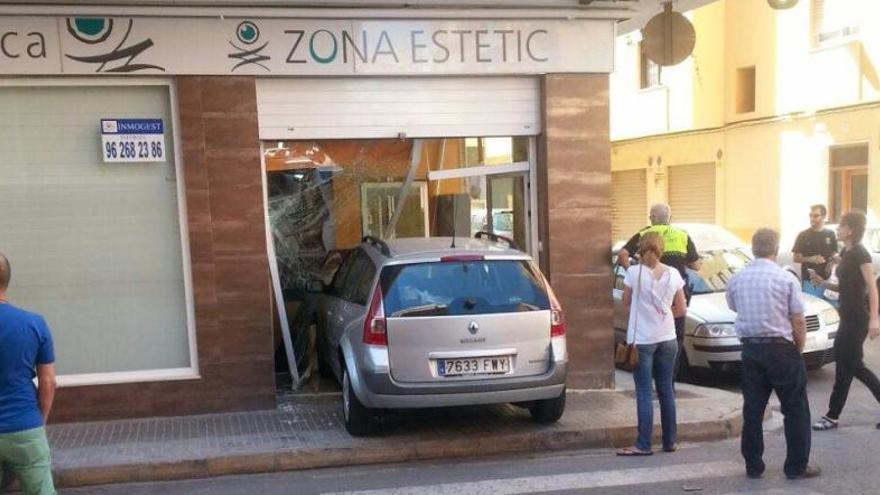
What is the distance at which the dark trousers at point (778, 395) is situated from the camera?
5180 mm

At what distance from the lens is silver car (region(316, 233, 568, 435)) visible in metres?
5.91

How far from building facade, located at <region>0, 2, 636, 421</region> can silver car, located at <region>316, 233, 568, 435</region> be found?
1497 millimetres

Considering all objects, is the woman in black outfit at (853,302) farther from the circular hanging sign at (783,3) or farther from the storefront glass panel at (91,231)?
the storefront glass panel at (91,231)

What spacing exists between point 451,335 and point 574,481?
4.57ft

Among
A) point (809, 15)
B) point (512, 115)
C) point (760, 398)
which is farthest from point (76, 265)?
point (809, 15)

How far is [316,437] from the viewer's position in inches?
251

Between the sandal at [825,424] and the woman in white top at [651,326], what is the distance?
1529 mm

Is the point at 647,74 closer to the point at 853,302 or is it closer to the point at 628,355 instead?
the point at 853,302

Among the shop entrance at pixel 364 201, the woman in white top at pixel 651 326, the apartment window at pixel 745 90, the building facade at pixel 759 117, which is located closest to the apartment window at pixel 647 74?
the building facade at pixel 759 117

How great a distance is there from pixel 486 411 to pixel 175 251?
10.7 ft

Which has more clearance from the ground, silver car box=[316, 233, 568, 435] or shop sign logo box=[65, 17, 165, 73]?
shop sign logo box=[65, 17, 165, 73]

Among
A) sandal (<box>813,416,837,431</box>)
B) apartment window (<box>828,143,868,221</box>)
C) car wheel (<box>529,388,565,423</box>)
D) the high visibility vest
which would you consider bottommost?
sandal (<box>813,416,837,431</box>)

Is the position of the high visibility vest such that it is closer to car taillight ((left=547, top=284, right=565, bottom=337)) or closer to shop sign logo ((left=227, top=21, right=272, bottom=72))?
car taillight ((left=547, top=284, right=565, bottom=337))

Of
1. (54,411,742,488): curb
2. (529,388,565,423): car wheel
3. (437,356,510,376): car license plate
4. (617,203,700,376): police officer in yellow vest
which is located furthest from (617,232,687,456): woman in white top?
(617,203,700,376): police officer in yellow vest
